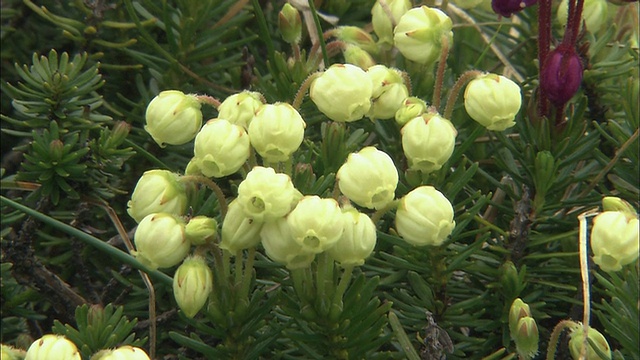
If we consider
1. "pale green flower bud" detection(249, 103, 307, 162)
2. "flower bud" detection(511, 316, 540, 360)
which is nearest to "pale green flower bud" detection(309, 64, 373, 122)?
"pale green flower bud" detection(249, 103, 307, 162)

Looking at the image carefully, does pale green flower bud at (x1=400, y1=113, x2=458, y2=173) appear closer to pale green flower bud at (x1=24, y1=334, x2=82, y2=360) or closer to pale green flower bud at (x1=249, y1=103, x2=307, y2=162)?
pale green flower bud at (x1=249, y1=103, x2=307, y2=162)

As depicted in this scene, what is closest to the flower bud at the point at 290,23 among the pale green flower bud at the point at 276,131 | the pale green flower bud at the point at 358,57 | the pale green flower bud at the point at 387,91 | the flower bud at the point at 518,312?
the pale green flower bud at the point at 358,57

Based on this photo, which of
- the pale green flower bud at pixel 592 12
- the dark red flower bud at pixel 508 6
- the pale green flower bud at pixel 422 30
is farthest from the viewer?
the pale green flower bud at pixel 592 12

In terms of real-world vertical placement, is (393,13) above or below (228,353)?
above

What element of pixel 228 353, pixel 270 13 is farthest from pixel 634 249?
pixel 270 13

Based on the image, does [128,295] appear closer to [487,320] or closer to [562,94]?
[487,320]

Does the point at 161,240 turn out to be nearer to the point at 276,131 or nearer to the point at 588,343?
the point at 276,131

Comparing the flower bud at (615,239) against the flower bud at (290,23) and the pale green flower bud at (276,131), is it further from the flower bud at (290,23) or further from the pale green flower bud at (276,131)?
the flower bud at (290,23)
